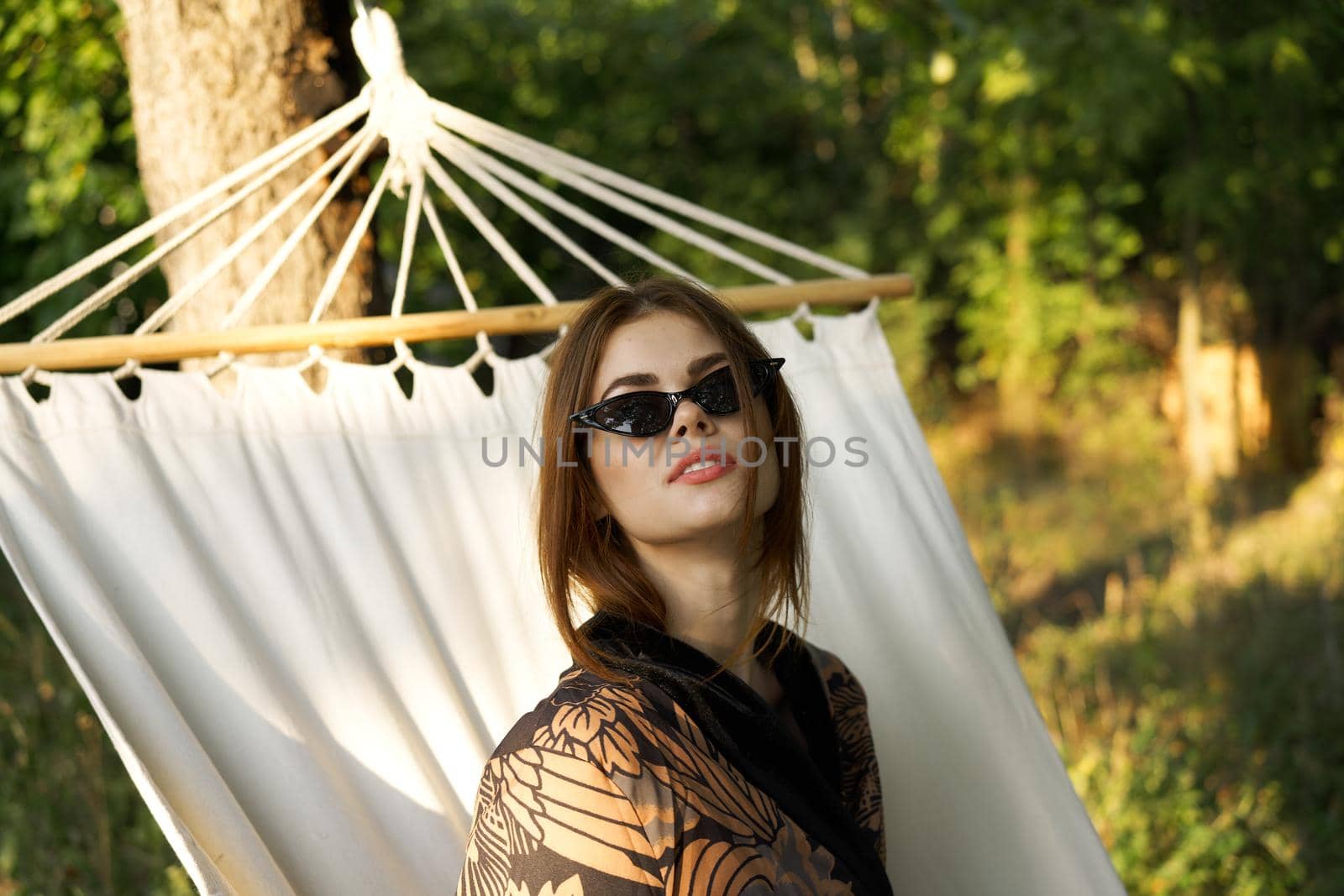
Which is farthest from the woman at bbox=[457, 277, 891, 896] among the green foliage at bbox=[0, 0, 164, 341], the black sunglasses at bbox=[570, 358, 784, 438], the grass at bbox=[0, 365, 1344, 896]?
the green foliage at bbox=[0, 0, 164, 341]

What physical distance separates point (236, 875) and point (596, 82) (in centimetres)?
524

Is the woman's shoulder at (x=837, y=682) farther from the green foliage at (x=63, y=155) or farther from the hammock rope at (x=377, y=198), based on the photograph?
the green foliage at (x=63, y=155)

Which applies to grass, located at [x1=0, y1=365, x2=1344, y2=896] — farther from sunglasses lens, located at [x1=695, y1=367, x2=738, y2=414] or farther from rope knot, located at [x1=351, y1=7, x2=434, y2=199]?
sunglasses lens, located at [x1=695, y1=367, x2=738, y2=414]

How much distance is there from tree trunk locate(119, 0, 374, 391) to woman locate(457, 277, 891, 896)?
2.53 ft

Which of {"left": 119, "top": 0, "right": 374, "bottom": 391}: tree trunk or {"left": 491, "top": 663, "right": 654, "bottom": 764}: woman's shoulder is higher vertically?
{"left": 119, "top": 0, "right": 374, "bottom": 391}: tree trunk

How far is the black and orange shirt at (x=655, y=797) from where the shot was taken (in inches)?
39.2

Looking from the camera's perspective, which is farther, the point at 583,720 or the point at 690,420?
the point at 690,420

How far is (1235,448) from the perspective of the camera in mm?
6922

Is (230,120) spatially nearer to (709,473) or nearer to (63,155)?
(709,473)

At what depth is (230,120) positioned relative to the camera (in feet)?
6.02

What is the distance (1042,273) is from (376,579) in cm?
754

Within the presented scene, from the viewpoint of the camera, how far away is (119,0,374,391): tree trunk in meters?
1.82

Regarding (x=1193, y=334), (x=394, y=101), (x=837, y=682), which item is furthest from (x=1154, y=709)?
(x=1193, y=334)

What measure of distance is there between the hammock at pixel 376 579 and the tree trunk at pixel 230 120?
83 millimetres
